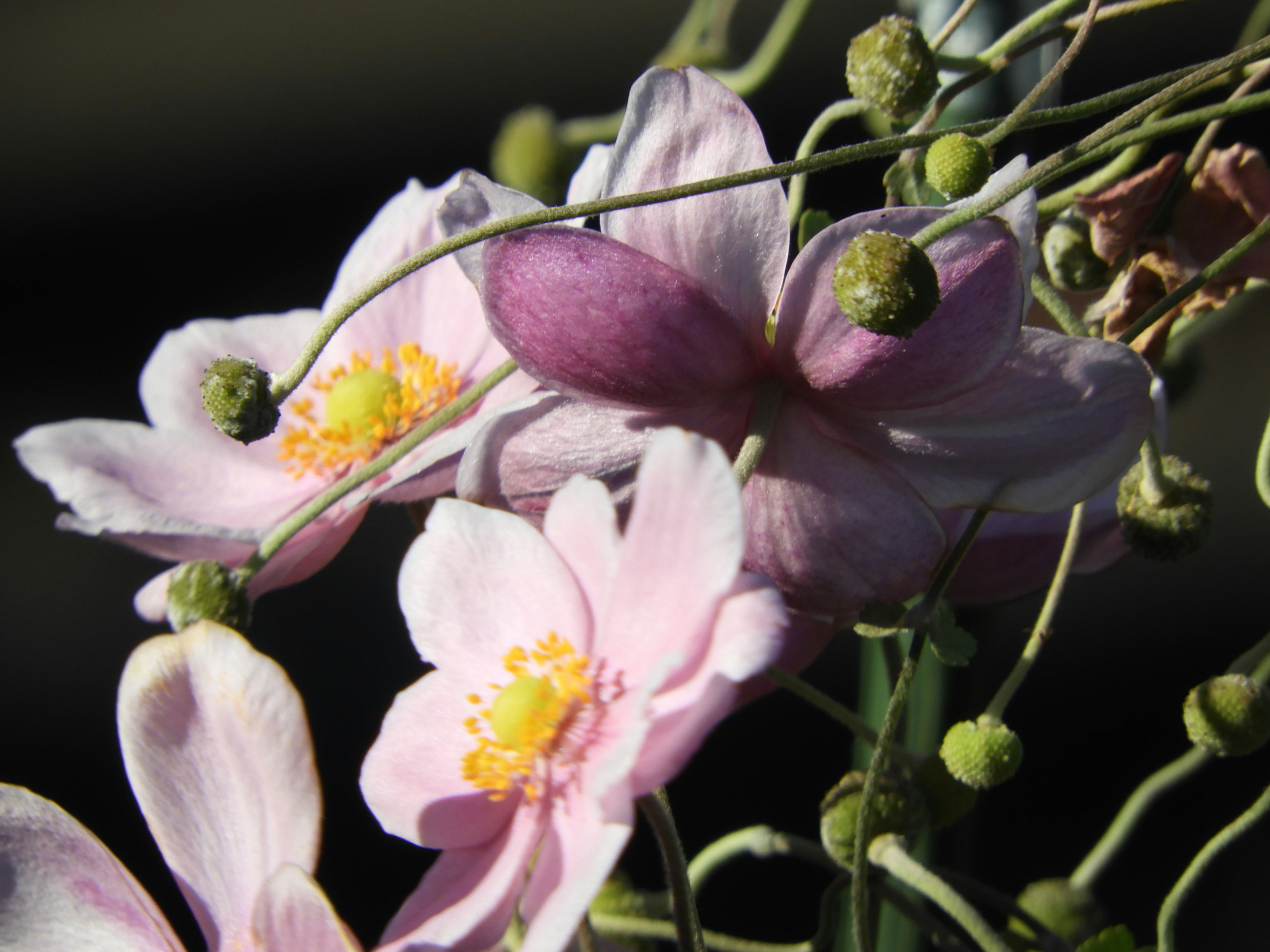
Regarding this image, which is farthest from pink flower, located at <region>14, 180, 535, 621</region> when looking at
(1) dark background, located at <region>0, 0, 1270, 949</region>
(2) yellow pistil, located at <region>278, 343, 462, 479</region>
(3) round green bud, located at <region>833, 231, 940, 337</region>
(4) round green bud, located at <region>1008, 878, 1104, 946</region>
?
(1) dark background, located at <region>0, 0, 1270, 949</region>

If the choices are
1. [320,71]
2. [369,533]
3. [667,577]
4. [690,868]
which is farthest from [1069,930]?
[320,71]

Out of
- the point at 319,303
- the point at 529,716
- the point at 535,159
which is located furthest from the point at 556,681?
the point at 319,303

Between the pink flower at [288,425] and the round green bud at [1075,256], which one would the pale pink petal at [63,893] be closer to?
the pink flower at [288,425]

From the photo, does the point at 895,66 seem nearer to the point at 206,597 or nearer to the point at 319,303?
the point at 206,597

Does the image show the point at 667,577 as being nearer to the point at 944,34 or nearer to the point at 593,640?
the point at 593,640

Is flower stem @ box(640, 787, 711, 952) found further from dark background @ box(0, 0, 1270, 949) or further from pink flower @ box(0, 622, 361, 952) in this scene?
dark background @ box(0, 0, 1270, 949)
